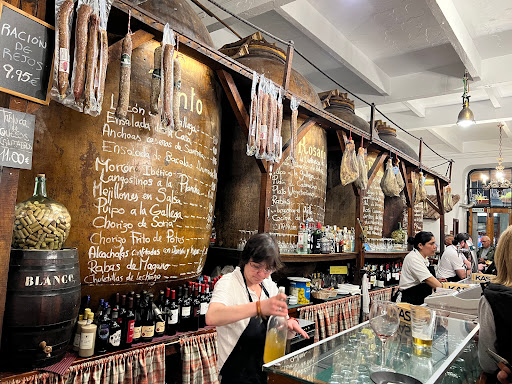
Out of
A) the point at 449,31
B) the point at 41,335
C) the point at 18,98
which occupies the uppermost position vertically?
the point at 449,31

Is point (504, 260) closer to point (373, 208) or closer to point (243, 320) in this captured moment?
point (243, 320)

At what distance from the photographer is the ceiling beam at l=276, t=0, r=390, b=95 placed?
5844mm

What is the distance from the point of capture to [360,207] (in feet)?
19.6

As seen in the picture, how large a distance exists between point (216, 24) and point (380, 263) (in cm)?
559

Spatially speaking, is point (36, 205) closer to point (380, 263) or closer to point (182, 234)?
point (182, 234)

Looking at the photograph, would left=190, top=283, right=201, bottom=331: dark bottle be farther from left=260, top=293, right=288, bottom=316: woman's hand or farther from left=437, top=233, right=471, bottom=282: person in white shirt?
left=437, top=233, right=471, bottom=282: person in white shirt

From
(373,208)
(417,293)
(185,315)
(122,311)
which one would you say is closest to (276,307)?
Result: (122,311)

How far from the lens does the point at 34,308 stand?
6.98 ft

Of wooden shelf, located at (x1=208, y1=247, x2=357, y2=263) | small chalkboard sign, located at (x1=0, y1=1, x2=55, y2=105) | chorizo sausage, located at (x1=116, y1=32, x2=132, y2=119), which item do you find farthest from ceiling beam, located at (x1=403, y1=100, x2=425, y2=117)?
small chalkboard sign, located at (x1=0, y1=1, x2=55, y2=105)

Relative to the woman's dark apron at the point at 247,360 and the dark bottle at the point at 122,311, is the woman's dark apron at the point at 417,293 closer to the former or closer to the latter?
the woman's dark apron at the point at 247,360

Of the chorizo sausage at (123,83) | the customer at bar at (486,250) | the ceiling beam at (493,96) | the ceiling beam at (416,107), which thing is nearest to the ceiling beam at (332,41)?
the ceiling beam at (416,107)

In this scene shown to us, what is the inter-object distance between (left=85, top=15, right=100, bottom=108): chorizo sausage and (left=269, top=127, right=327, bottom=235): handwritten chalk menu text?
94.0 inches

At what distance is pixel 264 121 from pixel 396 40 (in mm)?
4662

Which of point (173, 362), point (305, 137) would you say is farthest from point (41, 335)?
point (305, 137)
